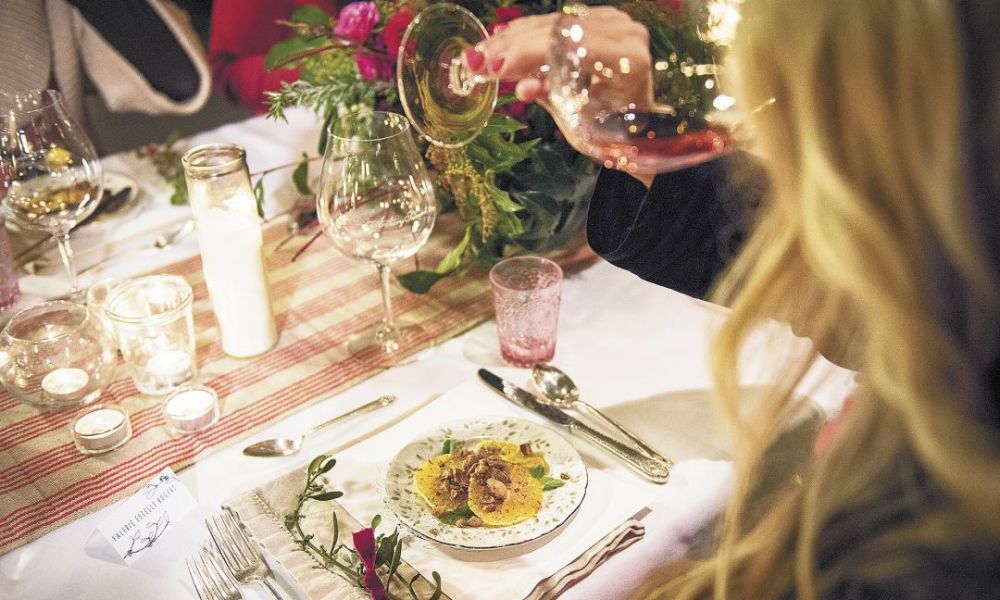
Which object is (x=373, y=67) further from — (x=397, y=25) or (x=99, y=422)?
(x=99, y=422)

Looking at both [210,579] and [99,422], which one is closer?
[210,579]

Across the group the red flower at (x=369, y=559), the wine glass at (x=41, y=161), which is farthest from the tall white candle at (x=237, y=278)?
the red flower at (x=369, y=559)

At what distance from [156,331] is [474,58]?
52 cm

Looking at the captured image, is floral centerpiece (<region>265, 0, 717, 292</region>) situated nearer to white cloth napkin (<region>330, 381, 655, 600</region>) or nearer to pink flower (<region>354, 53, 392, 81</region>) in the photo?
pink flower (<region>354, 53, 392, 81</region>)

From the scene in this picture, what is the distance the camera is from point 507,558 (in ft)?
2.52

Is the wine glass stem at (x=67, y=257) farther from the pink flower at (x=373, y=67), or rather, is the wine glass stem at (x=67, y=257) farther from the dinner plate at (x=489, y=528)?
the dinner plate at (x=489, y=528)

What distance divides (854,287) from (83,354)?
2.91 ft

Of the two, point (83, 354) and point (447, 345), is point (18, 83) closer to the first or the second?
point (83, 354)

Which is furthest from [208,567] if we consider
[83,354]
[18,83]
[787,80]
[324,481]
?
[18,83]

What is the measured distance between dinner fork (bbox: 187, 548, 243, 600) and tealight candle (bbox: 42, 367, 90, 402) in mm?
342

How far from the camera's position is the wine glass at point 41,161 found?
1.09 meters

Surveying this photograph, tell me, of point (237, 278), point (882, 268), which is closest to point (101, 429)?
point (237, 278)

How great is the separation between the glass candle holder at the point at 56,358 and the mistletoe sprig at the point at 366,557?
38 centimetres

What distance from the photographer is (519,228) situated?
1.15 m
